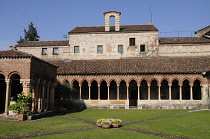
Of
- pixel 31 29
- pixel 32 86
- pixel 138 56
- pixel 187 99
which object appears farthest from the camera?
pixel 31 29

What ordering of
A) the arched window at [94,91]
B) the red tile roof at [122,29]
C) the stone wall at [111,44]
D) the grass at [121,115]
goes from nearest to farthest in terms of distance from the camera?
1. the grass at [121,115]
2. the arched window at [94,91]
3. the stone wall at [111,44]
4. the red tile roof at [122,29]

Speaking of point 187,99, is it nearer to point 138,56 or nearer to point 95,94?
point 138,56

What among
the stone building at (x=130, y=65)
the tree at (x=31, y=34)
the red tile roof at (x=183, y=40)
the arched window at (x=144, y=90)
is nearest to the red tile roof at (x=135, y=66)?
the stone building at (x=130, y=65)

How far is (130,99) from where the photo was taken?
113 ft

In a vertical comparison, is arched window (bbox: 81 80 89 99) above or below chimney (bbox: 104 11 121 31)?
below

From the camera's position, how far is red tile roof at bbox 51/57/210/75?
3159cm

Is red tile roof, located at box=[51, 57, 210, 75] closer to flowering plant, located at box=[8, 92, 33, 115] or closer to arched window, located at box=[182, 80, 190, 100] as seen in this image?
arched window, located at box=[182, 80, 190, 100]

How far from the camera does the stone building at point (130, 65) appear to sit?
31484 mm

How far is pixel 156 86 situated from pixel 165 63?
11.8ft

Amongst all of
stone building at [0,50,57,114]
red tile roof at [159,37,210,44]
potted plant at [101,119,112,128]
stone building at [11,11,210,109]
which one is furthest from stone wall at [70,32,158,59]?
potted plant at [101,119,112,128]

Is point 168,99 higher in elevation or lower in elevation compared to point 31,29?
lower

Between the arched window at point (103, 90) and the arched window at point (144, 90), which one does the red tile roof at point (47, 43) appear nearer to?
the arched window at point (103, 90)

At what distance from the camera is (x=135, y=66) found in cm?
3319

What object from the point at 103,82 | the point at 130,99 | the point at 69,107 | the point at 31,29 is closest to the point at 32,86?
the point at 69,107
